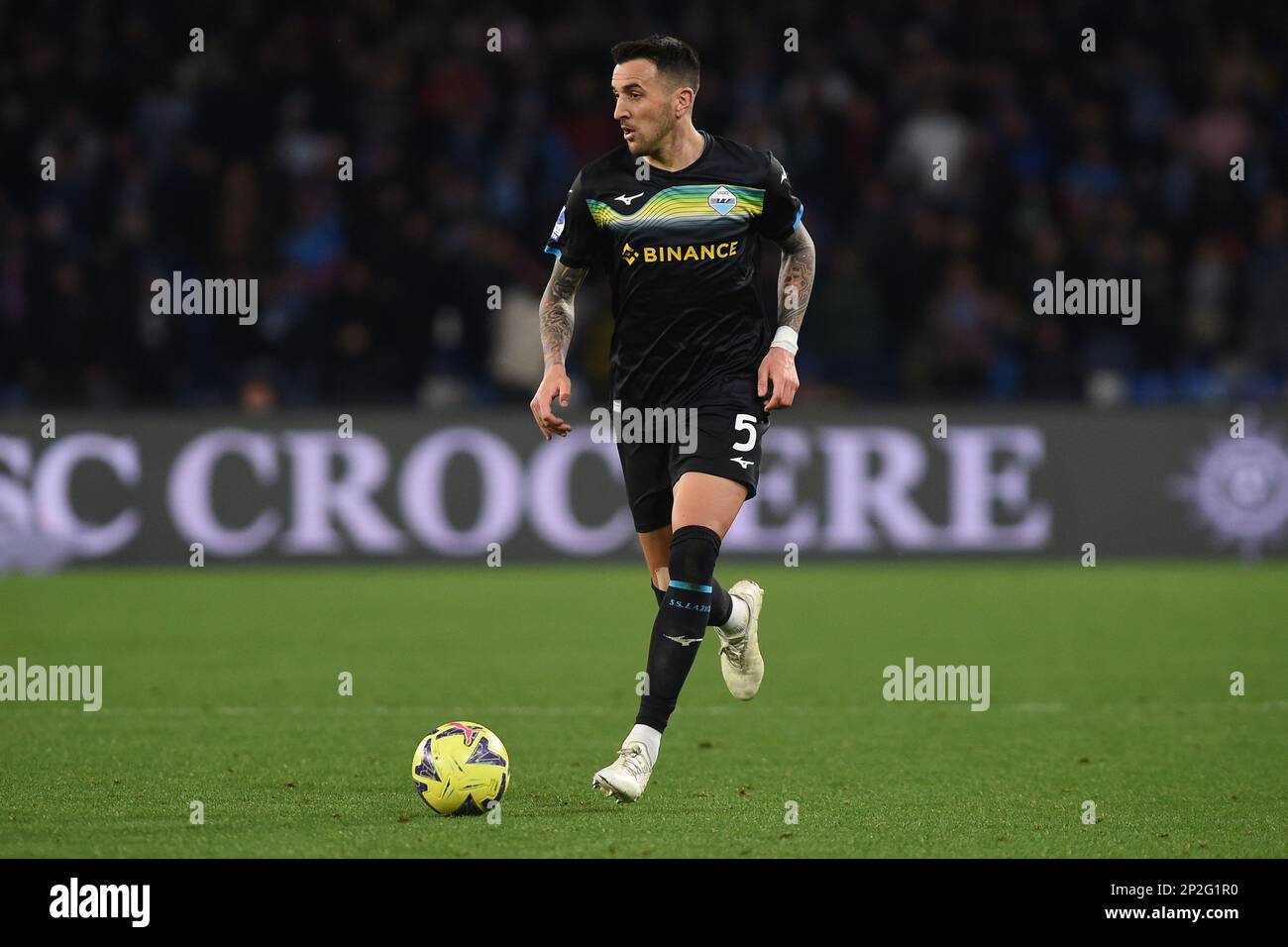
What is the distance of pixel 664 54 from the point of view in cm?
668

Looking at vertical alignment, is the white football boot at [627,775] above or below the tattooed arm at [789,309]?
below

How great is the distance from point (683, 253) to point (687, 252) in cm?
1

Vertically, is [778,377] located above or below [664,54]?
below

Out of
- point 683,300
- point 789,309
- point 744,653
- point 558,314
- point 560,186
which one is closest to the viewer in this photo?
point 683,300

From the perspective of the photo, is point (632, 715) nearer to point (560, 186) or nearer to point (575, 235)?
point (575, 235)

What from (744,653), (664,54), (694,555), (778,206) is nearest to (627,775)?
(694,555)

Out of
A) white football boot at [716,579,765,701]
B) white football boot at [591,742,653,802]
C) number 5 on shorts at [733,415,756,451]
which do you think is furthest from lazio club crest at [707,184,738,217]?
white football boot at [591,742,653,802]

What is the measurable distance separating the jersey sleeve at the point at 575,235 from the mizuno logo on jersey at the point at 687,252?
0.15m

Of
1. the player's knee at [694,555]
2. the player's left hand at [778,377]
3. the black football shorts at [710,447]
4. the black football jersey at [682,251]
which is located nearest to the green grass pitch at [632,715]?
the player's knee at [694,555]

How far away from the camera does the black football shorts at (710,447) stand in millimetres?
6699

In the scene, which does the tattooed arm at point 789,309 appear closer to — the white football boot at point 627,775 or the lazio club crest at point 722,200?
the lazio club crest at point 722,200

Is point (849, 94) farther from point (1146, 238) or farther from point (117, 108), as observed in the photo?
point (117, 108)

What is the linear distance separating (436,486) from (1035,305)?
5.77m

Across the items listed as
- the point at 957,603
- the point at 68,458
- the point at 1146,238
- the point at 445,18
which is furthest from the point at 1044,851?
the point at 445,18
